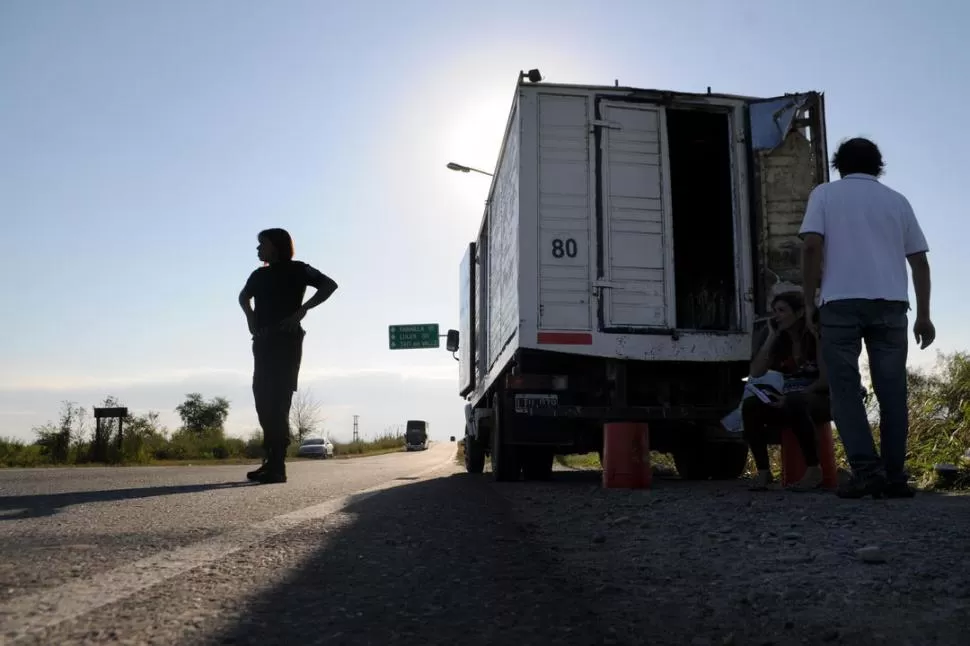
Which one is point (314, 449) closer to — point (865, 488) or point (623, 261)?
point (623, 261)

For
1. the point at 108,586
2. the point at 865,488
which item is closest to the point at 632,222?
the point at 865,488

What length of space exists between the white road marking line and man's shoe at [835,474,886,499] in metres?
3.16

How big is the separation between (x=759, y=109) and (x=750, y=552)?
629cm

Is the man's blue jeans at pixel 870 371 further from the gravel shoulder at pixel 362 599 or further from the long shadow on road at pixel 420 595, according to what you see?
the gravel shoulder at pixel 362 599

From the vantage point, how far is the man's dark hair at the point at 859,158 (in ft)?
18.0

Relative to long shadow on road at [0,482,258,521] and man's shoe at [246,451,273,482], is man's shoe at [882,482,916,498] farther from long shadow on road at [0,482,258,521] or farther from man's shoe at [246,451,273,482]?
man's shoe at [246,451,273,482]

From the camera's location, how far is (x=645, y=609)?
2.45m

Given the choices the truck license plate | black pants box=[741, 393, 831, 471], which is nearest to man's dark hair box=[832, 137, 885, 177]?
black pants box=[741, 393, 831, 471]

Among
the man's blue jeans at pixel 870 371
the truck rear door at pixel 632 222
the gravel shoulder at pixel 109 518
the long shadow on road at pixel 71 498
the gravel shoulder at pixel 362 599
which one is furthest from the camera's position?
the truck rear door at pixel 632 222

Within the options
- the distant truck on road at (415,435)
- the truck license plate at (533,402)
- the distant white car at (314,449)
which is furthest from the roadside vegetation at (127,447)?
the distant truck on road at (415,435)

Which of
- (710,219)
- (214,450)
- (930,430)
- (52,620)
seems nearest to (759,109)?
(710,219)

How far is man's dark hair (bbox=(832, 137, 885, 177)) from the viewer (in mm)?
5500

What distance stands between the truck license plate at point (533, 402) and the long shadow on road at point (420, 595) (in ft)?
12.7

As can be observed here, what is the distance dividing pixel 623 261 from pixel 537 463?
2.32 m
